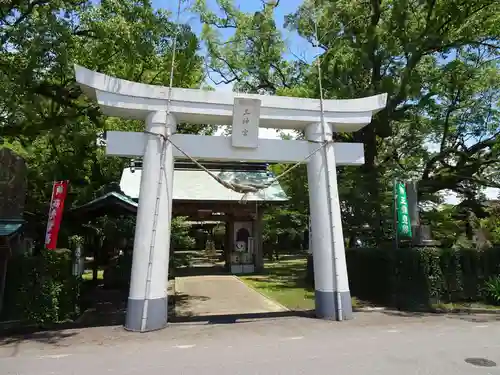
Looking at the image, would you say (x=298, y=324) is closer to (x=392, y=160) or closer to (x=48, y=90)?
(x=48, y=90)

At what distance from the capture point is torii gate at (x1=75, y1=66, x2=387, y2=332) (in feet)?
26.7

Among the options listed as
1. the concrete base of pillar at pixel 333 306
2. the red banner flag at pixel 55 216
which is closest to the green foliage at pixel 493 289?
the concrete base of pillar at pixel 333 306

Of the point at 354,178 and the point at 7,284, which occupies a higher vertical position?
the point at 354,178

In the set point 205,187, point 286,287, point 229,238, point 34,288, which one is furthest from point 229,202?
point 34,288

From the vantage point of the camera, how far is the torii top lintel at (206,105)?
27.2ft

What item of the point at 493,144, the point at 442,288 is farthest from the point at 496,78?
the point at 442,288

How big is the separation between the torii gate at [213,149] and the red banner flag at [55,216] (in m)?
2.52

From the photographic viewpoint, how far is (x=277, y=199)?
735 inches

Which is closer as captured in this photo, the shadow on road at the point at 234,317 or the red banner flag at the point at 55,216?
the shadow on road at the point at 234,317

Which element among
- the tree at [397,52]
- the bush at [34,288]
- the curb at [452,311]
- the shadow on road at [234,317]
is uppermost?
the tree at [397,52]

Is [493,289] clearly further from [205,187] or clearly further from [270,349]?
[205,187]

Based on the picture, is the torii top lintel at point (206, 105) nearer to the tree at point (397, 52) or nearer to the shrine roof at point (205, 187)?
Result: the tree at point (397, 52)

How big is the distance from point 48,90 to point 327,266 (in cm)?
855

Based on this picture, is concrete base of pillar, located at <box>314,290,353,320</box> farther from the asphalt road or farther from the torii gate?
the asphalt road
